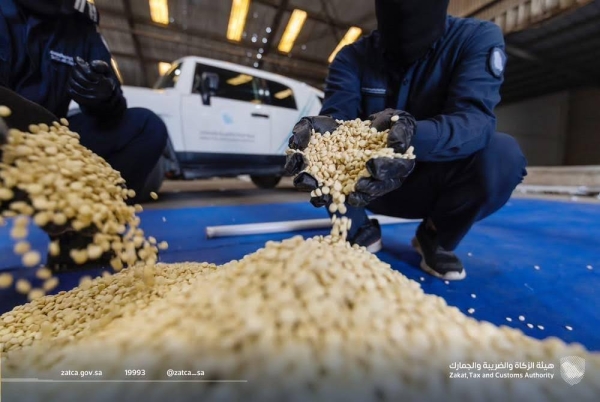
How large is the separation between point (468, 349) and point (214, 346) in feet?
0.91

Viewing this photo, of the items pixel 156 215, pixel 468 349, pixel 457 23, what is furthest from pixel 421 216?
pixel 156 215

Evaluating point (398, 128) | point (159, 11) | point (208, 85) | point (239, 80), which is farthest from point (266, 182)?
point (398, 128)

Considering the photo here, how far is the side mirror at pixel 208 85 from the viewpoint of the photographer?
1848 millimetres

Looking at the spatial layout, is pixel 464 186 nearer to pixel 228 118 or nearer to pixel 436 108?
pixel 436 108

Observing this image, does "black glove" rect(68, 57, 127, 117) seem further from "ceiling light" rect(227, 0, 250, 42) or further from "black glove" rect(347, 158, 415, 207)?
"ceiling light" rect(227, 0, 250, 42)

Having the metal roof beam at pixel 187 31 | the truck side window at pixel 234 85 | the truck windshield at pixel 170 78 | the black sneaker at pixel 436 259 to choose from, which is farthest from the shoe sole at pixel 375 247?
the truck windshield at pixel 170 78

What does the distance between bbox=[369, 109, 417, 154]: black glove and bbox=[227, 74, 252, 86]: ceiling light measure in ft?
6.20

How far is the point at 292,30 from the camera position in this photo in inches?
101

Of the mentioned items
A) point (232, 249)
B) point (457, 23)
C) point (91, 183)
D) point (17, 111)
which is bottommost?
point (232, 249)

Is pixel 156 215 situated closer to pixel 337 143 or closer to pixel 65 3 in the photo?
pixel 65 3

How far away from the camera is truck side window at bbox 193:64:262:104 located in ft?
7.09

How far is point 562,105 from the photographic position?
6508mm

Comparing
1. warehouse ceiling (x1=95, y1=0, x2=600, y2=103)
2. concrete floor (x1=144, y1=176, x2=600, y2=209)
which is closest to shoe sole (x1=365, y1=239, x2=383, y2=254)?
warehouse ceiling (x1=95, y1=0, x2=600, y2=103)

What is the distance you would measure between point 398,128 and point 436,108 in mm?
437
